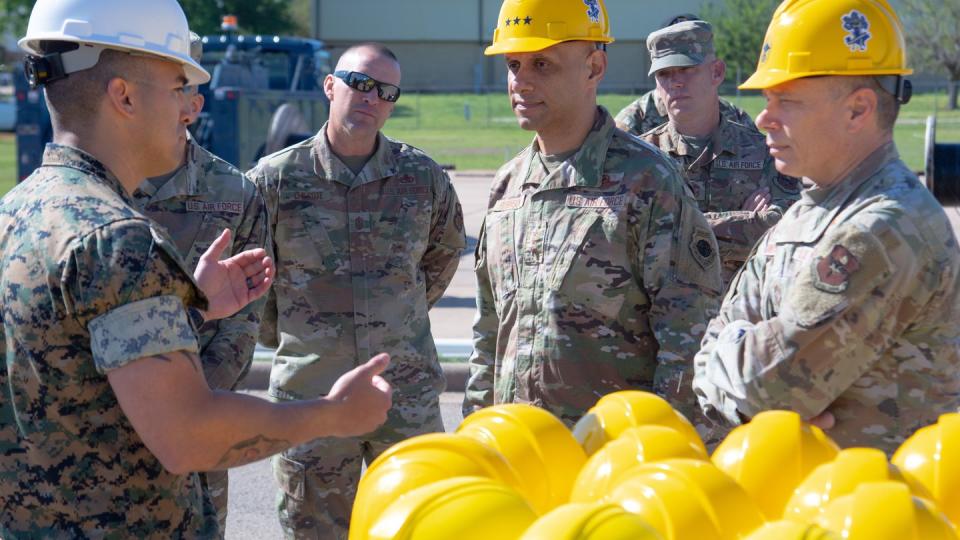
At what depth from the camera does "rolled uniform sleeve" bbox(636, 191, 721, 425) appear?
3787 mm

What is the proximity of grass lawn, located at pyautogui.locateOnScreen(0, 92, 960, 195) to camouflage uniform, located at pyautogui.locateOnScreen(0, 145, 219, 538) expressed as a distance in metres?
22.1

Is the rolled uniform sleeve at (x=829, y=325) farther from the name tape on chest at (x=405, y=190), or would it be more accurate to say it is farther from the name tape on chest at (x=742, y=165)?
the name tape on chest at (x=742, y=165)

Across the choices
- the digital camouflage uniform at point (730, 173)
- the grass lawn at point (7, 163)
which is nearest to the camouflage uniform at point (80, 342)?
the digital camouflage uniform at point (730, 173)

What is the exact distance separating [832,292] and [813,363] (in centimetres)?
17

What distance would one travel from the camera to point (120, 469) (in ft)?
8.30

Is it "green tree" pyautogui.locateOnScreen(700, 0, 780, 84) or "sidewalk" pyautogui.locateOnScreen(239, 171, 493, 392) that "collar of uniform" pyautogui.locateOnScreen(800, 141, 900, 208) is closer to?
"sidewalk" pyautogui.locateOnScreen(239, 171, 493, 392)

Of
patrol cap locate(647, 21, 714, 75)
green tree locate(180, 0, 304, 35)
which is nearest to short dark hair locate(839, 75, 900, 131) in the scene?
patrol cap locate(647, 21, 714, 75)

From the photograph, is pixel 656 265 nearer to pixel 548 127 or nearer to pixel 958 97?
pixel 548 127

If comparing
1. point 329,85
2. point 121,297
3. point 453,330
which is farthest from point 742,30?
point 121,297

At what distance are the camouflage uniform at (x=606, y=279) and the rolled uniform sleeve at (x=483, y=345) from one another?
180 millimetres

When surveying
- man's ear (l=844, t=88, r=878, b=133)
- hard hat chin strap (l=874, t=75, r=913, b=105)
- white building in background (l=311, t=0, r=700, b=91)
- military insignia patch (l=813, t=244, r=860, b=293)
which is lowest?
white building in background (l=311, t=0, r=700, b=91)

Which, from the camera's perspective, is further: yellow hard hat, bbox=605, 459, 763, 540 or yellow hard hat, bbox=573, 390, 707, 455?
yellow hard hat, bbox=573, 390, 707, 455

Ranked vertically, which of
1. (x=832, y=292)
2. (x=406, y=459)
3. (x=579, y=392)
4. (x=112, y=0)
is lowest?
(x=579, y=392)

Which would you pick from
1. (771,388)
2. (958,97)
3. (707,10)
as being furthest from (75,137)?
(707,10)
